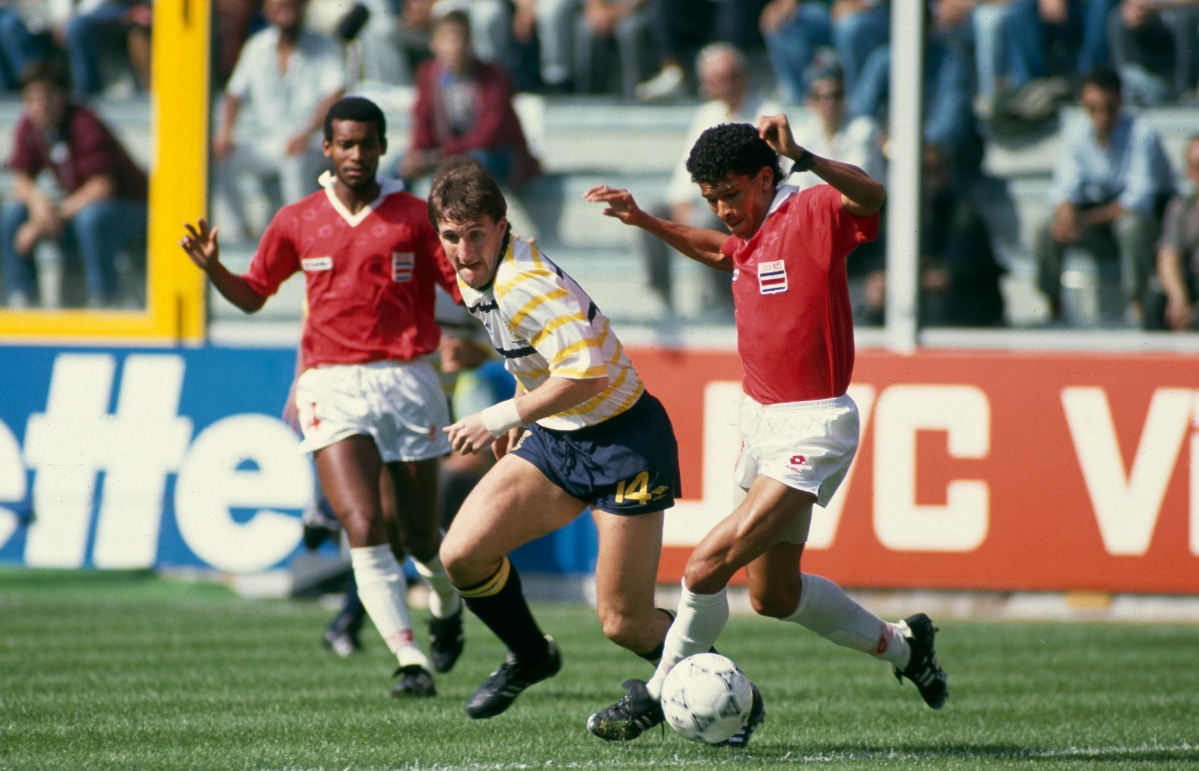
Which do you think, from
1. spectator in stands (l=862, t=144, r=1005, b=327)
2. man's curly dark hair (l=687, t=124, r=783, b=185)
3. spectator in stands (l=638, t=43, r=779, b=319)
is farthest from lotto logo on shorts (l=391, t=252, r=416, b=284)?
spectator in stands (l=862, t=144, r=1005, b=327)

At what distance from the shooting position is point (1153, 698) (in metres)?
6.70

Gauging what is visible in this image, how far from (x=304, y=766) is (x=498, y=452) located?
1.45 metres

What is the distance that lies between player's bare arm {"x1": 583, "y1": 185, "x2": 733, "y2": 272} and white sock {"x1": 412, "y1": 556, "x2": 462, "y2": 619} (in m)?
1.99

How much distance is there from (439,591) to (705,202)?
4.54m

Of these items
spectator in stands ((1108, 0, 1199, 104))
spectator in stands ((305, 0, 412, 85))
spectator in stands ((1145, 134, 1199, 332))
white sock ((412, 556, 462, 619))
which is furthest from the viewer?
spectator in stands ((305, 0, 412, 85))

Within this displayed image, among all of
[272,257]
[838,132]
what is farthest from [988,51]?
[272,257]

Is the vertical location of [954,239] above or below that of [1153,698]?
above

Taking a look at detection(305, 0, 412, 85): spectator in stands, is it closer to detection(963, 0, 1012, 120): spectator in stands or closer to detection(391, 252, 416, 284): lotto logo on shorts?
detection(963, 0, 1012, 120): spectator in stands

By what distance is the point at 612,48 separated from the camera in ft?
42.0

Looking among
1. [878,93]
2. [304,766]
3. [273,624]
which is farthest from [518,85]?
[304,766]

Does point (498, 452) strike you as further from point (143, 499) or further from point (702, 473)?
point (143, 499)

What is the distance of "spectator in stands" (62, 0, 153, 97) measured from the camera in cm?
1258

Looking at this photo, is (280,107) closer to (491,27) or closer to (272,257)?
(491,27)

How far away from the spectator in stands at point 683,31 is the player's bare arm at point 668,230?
266 inches
